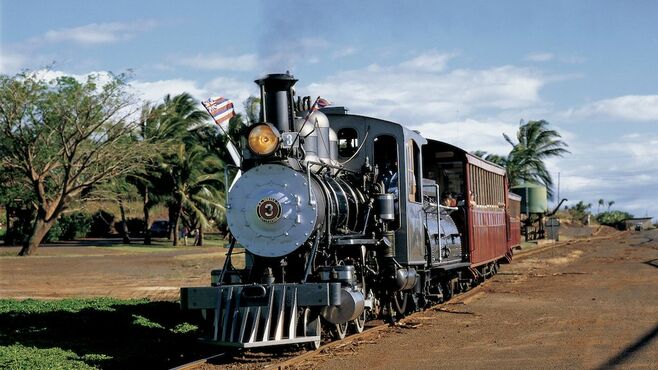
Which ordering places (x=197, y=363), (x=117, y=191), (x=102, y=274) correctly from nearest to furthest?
(x=197, y=363) → (x=102, y=274) → (x=117, y=191)

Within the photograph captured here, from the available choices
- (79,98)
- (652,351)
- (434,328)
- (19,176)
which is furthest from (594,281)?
(19,176)

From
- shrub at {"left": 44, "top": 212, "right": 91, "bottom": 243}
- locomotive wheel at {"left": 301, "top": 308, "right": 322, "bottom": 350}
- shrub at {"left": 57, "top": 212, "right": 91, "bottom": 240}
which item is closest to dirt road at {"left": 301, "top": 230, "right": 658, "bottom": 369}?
locomotive wheel at {"left": 301, "top": 308, "right": 322, "bottom": 350}

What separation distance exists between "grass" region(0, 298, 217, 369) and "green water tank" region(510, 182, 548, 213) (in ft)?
117

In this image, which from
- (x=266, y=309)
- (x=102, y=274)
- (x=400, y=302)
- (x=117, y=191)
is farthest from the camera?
(x=117, y=191)

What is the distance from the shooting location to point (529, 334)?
10922mm

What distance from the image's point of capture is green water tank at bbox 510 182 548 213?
157ft

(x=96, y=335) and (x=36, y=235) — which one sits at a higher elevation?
(x=36, y=235)

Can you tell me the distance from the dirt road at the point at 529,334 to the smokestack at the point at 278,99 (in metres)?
2.94

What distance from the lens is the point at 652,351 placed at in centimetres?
925

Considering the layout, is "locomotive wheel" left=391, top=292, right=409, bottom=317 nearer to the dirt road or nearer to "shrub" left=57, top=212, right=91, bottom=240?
the dirt road

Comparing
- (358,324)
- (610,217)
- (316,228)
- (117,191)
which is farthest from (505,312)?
(610,217)

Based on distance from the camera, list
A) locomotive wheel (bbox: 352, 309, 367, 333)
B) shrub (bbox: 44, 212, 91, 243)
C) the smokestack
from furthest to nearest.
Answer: shrub (bbox: 44, 212, 91, 243) → locomotive wheel (bbox: 352, 309, 367, 333) → the smokestack

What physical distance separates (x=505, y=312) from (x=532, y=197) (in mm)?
36134

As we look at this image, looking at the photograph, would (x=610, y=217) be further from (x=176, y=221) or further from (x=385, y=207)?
(x=385, y=207)
